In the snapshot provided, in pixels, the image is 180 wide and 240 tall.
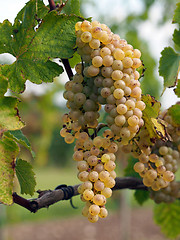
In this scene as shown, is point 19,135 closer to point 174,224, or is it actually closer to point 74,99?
point 74,99

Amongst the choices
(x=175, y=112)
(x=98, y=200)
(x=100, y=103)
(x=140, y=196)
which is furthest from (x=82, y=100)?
(x=140, y=196)

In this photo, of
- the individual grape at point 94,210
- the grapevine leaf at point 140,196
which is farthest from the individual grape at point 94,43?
the grapevine leaf at point 140,196

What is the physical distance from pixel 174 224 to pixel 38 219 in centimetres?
667

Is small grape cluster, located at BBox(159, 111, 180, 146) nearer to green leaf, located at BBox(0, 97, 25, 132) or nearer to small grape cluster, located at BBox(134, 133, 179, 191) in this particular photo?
small grape cluster, located at BBox(134, 133, 179, 191)

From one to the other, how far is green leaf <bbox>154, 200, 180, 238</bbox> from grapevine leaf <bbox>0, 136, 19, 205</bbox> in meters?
0.63

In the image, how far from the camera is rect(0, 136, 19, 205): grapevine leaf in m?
0.35

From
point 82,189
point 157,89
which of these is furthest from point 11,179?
point 157,89

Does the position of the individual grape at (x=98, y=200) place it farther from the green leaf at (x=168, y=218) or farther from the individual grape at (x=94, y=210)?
the green leaf at (x=168, y=218)

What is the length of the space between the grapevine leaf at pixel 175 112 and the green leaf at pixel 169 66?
6 centimetres

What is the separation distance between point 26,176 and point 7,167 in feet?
0.44

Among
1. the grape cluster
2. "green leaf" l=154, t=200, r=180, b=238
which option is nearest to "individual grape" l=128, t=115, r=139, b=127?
the grape cluster

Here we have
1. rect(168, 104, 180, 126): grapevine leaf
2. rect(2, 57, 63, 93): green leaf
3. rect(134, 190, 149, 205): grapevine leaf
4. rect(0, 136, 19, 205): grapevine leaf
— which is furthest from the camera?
rect(134, 190, 149, 205): grapevine leaf

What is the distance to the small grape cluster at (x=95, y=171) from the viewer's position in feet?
1.29

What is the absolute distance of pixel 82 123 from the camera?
1.42 feet
